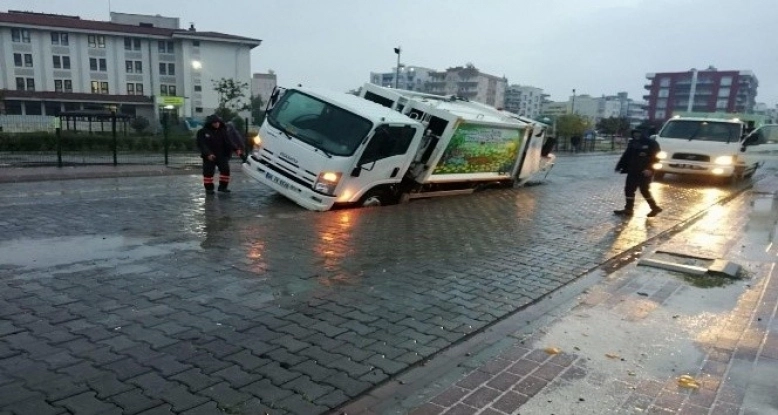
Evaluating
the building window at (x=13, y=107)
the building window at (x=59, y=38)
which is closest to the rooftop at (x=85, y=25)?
the building window at (x=59, y=38)

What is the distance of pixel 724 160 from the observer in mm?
16406

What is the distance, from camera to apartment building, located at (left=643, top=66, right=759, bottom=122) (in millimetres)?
116250

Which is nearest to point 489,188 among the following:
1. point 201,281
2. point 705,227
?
point 705,227

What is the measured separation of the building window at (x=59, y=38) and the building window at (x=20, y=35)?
2.35 m

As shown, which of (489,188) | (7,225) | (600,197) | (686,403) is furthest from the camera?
(489,188)

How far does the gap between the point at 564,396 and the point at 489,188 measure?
1160cm

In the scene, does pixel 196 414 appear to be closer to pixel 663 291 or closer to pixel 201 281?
pixel 201 281

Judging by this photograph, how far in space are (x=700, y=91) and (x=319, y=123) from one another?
436 ft

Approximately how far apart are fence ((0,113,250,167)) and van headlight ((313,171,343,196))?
33.7 feet

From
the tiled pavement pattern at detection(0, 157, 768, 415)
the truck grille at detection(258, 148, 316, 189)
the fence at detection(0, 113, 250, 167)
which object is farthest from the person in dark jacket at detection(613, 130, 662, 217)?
the fence at detection(0, 113, 250, 167)

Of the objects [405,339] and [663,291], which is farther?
[663,291]

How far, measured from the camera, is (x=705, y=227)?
9758mm

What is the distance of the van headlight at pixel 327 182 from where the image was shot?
30.8 feet

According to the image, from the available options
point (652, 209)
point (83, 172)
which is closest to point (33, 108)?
point (83, 172)
